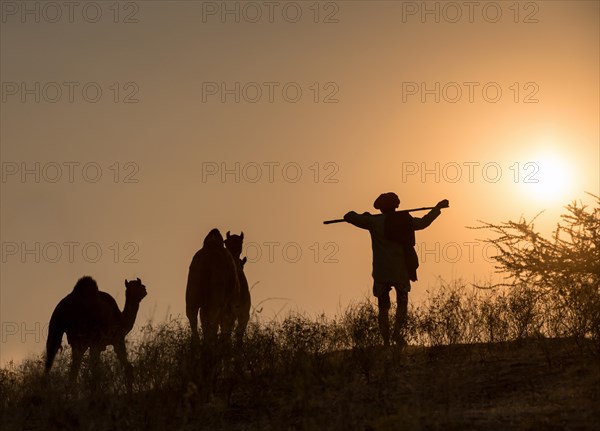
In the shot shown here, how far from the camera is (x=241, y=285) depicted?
17828 millimetres

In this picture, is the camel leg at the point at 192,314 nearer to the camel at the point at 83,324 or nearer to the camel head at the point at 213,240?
the camel head at the point at 213,240

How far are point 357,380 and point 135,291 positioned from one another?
22.4 ft

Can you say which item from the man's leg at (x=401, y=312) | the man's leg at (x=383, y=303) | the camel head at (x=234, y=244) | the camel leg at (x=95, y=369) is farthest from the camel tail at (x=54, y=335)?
the man's leg at (x=401, y=312)

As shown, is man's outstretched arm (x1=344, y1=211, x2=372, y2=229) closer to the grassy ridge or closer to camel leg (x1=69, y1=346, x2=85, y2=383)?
the grassy ridge

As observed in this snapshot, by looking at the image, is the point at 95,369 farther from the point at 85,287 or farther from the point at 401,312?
the point at 401,312

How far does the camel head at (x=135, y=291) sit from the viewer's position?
18.5m

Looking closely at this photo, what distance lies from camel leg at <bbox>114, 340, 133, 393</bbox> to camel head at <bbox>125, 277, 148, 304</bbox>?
1.89 metres

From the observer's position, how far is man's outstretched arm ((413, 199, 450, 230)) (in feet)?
53.7

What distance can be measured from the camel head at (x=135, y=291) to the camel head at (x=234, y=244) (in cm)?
164

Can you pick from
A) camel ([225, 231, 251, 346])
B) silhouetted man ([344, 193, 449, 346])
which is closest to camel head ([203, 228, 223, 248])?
camel ([225, 231, 251, 346])

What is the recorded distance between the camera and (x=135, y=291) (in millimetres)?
18609

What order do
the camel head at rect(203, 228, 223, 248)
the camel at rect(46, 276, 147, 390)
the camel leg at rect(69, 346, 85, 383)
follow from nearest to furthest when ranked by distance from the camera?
1. the camel leg at rect(69, 346, 85, 383)
2. the camel at rect(46, 276, 147, 390)
3. the camel head at rect(203, 228, 223, 248)

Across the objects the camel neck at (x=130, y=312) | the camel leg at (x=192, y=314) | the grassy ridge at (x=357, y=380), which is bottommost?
the grassy ridge at (x=357, y=380)

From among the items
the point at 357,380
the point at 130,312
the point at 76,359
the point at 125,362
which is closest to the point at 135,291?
the point at 130,312
